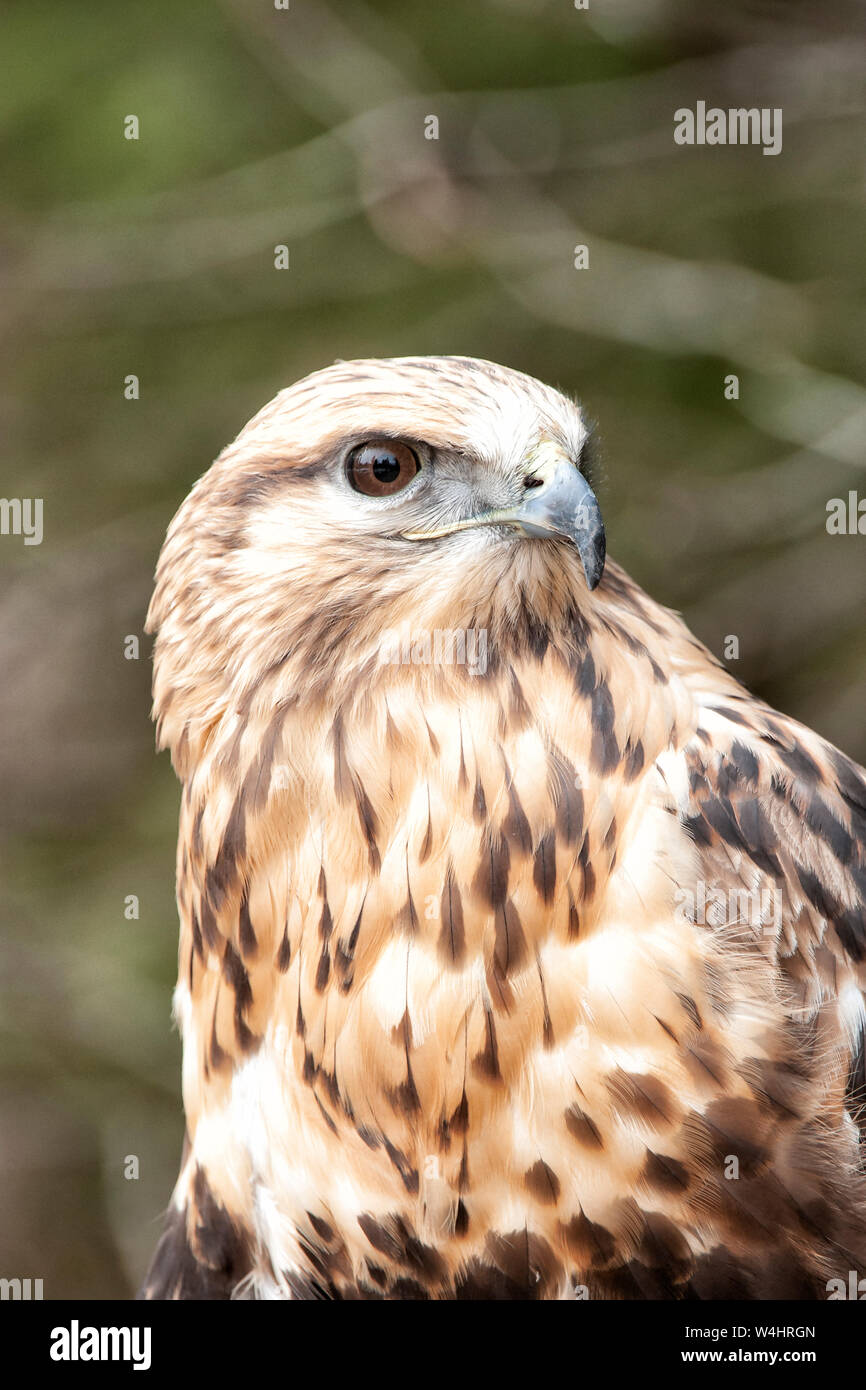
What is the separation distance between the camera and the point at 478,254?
3146 mm

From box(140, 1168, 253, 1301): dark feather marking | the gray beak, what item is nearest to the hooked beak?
the gray beak

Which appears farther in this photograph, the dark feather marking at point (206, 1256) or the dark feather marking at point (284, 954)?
the dark feather marking at point (206, 1256)

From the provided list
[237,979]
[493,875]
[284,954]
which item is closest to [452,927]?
[493,875]

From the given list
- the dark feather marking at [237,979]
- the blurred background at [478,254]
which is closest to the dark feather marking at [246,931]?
the dark feather marking at [237,979]

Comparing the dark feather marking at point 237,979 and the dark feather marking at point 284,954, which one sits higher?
the dark feather marking at point 284,954

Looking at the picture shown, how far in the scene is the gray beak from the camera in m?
1.54

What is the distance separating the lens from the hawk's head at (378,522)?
64.0 inches

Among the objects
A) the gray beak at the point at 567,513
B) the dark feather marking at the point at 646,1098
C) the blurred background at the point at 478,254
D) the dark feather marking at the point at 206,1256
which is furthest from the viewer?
the blurred background at the point at 478,254

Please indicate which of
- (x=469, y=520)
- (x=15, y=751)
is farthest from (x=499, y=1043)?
(x=15, y=751)

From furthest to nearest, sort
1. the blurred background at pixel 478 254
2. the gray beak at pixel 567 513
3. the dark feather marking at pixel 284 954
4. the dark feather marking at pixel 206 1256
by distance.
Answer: the blurred background at pixel 478 254 < the dark feather marking at pixel 206 1256 < the dark feather marking at pixel 284 954 < the gray beak at pixel 567 513

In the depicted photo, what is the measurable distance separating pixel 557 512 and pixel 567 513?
0.02 meters

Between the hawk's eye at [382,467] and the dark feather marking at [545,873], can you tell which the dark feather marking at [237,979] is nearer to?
the dark feather marking at [545,873]

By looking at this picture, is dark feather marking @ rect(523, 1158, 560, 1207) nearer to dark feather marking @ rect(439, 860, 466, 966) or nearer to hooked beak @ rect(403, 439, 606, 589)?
dark feather marking @ rect(439, 860, 466, 966)
